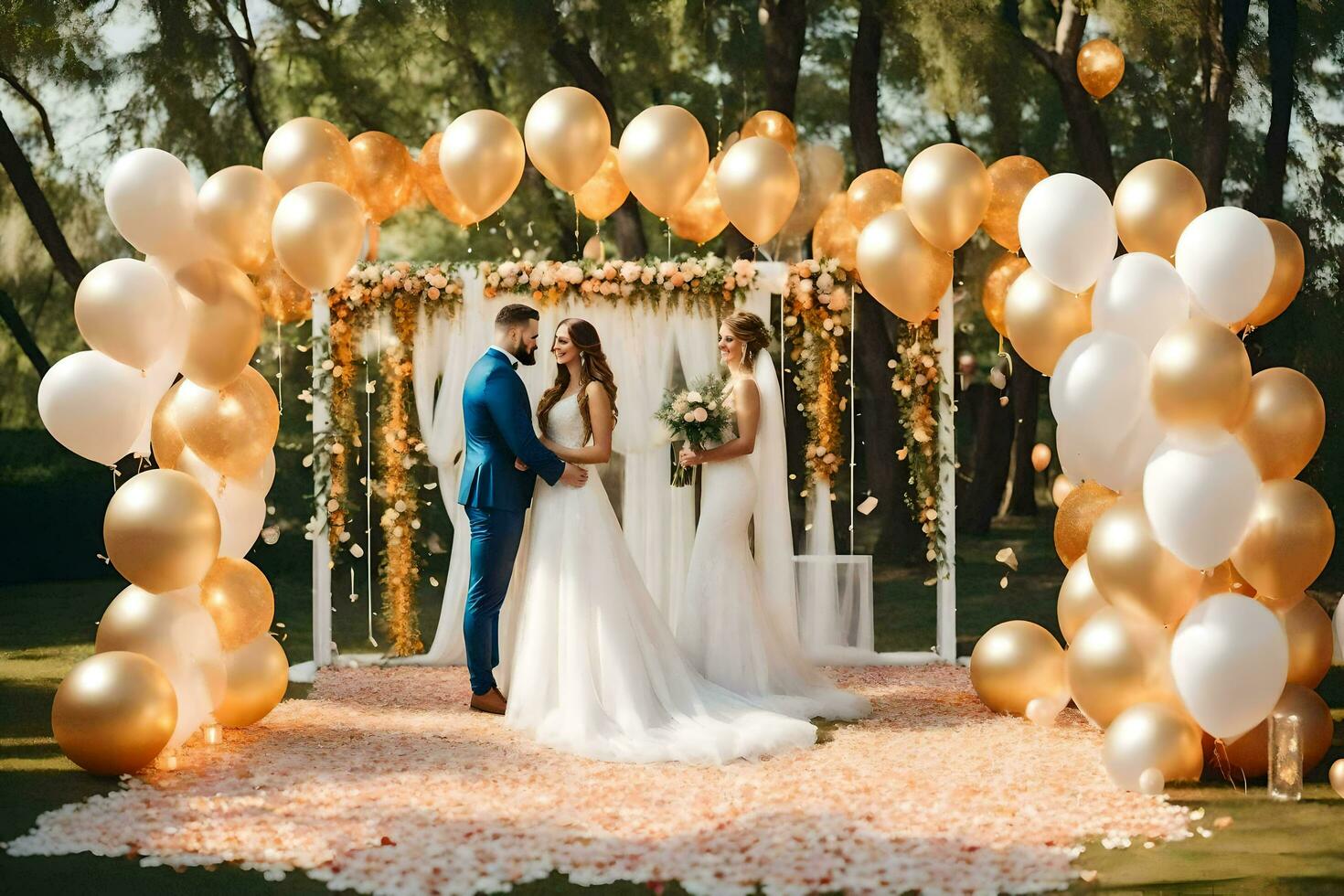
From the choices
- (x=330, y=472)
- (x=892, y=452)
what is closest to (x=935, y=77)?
(x=892, y=452)

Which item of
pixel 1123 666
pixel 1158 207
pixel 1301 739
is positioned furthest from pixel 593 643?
pixel 1158 207

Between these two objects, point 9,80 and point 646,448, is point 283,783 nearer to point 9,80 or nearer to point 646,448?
point 646,448

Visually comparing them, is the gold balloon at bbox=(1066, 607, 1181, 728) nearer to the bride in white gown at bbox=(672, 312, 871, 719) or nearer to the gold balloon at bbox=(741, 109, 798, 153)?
the bride in white gown at bbox=(672, 312, 871, 719)

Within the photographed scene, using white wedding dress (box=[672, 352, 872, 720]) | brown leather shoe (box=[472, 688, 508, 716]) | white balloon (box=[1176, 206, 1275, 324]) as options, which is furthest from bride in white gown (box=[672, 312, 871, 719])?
white balloon (box=[1176, 206, 1275, 324])

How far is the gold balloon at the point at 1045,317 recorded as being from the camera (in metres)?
5.81

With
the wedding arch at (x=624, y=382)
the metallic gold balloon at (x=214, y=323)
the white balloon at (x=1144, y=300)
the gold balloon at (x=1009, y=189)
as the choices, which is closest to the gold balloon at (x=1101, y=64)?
the wedding arch at (x=624, y=382)

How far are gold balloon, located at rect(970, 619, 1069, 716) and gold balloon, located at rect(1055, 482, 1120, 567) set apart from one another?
39cm

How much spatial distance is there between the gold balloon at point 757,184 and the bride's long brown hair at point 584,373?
3.82 feet

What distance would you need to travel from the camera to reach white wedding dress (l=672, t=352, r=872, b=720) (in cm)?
655

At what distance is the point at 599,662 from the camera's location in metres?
5.99

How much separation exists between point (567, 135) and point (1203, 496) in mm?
3650

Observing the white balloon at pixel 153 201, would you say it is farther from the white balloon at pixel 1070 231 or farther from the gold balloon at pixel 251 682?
the white balloon at pixel 1070 231

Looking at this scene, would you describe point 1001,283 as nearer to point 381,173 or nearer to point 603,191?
point 603,191

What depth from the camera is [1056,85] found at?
45.6 feet
